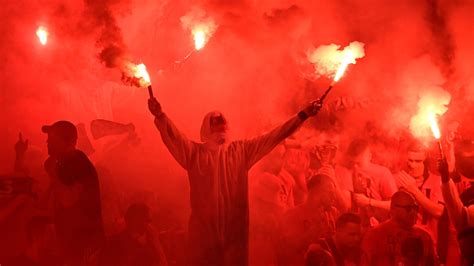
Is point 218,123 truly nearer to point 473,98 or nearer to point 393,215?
point 393,215

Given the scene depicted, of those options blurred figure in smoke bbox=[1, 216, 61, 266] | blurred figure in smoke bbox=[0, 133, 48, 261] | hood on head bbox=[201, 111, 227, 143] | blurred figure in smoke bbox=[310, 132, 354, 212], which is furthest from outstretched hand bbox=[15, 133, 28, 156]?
blurred figure in smoke bbox=[310, 132, 354, 212]

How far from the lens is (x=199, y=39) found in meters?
7.75

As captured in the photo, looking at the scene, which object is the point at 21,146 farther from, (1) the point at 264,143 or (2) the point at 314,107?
(2) the point at 314,107

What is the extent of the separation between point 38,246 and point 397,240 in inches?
166

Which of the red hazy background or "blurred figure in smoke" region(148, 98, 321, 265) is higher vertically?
the red hazy background

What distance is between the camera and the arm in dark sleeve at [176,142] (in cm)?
703

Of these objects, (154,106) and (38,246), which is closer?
(154,106)

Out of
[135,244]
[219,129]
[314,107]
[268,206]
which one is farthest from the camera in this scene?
[268,206]

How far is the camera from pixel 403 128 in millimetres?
8102

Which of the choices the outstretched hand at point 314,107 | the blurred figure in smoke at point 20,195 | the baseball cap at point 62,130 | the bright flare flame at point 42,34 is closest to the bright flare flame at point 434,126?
the outstretched hand at point 314,107

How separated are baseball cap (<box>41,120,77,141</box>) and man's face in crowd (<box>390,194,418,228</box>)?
3.97 metres

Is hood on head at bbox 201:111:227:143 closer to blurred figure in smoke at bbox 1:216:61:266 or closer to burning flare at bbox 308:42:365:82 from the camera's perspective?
burning flare at bbox 308:42:365:82

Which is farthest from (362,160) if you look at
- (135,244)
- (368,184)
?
(135,244)

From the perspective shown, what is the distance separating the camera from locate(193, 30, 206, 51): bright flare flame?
7.74m
